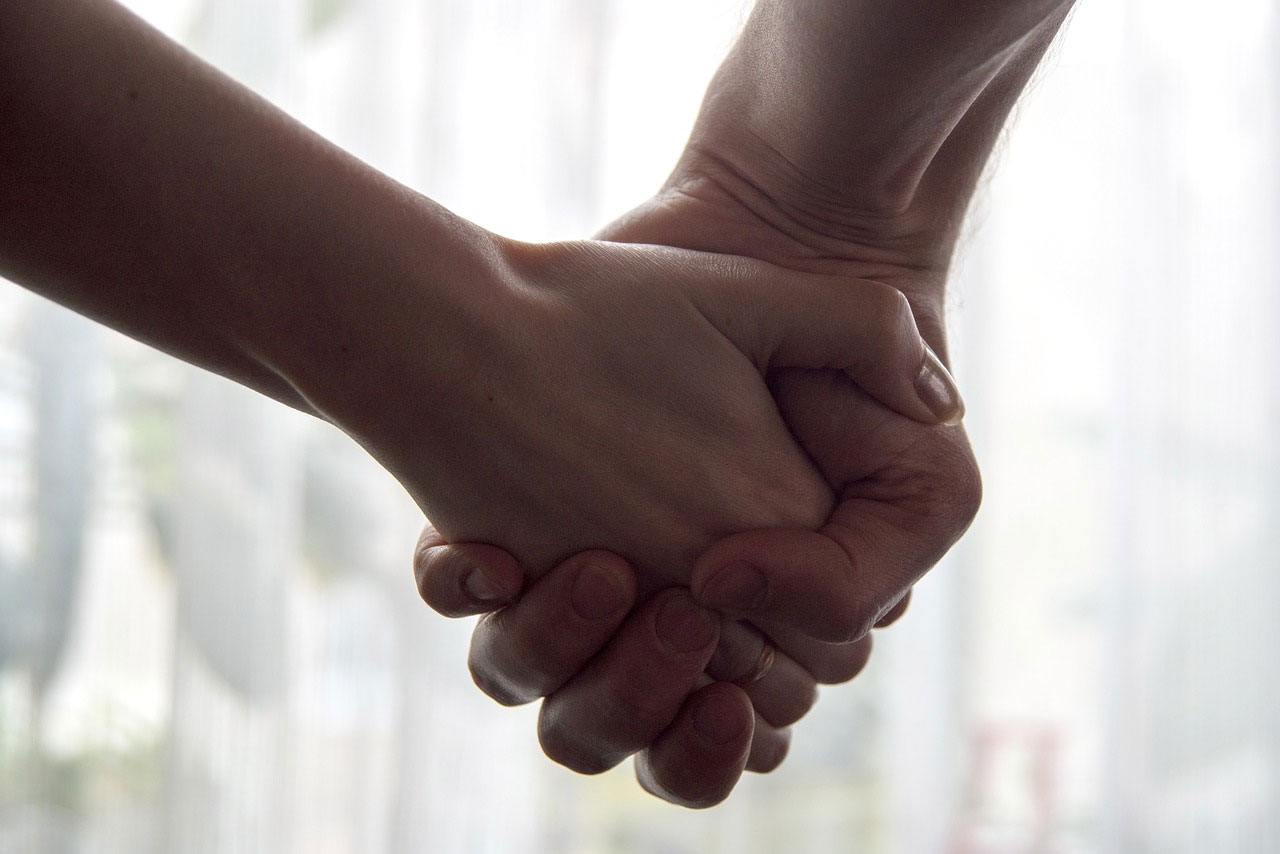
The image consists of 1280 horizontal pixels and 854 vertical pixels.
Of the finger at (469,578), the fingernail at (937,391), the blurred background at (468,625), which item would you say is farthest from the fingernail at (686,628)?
the blurred background at (468,625)

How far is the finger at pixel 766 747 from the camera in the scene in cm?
90

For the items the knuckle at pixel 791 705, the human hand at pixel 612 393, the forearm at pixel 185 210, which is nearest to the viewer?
the forearm at pixel 185 210

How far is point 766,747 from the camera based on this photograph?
2.99 ft

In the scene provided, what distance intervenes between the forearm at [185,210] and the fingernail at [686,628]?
0.29m

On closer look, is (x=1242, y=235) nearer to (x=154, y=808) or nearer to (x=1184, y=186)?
(x=1184, y=186)

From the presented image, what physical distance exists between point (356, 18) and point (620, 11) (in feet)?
1.43

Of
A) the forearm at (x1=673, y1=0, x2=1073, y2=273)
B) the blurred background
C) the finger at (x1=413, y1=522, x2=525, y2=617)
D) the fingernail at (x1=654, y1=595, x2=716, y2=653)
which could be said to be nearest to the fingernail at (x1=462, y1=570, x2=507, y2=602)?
the finger at (x1=413, y1=522, x2=525, y2=617)

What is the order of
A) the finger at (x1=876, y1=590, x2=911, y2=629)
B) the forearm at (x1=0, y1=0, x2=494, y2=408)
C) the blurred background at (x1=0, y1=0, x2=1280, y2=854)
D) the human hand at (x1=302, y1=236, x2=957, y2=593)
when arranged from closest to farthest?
the forearm at (x1=0, y1=0, x2=494, y2=408)
the human hand at (x1=302, y1=236, x2=957, y2=593)
the finger at (x1=876, y1=590, x2=911, y2=629)
the blurred background at (x1=0, y1=0, x2=1280, y2=854)

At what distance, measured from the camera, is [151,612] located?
65.9 inches

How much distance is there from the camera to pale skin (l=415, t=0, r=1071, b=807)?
2.19ft

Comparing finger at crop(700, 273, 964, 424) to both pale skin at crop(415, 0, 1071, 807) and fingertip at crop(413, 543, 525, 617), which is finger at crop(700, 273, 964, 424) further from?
fingertip at crop(413, 543, 525, 617)

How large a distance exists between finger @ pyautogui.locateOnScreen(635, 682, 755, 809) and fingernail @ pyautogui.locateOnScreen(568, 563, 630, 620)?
0.35ft

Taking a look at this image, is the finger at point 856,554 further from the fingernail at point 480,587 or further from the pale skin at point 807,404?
the fingernail at point 480,587

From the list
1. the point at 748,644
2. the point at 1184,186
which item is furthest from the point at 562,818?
the point at 1184,186
